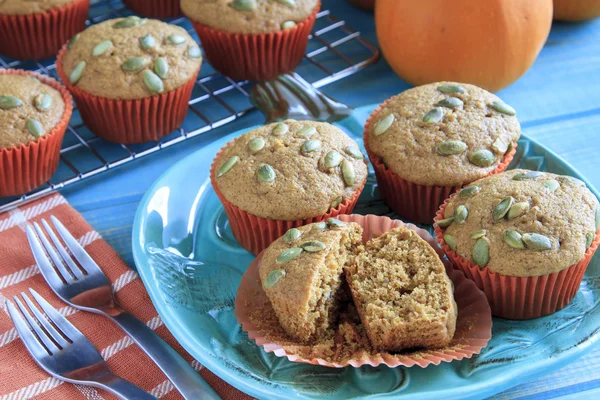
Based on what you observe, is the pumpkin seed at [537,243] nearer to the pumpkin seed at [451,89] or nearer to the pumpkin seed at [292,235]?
the pumpkin seed at [292,235]

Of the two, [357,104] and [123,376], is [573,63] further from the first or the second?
[123,376]

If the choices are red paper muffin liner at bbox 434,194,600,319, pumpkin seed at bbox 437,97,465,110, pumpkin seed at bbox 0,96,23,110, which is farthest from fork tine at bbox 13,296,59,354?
pumpkin seed at bbox 437,97,465,110

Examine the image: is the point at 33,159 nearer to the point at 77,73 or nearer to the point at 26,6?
the point at 77,73

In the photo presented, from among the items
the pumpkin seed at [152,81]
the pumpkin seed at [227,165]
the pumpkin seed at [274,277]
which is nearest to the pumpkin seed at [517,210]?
the pumpkin seed at [274,277]

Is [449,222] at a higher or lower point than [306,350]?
higher

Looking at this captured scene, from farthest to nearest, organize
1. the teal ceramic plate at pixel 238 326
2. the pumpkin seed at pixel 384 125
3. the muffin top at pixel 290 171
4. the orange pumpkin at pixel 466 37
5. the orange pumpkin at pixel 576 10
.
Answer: the orange pumpkin at pixel 576 10
the orange pumpkin at pixel 466 37
the pumpkin seed at pixel 384 125
the muffin top at pixel 290 171
the teal ceramic plate at pixel 238 326

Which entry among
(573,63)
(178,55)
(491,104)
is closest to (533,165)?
(491,104)
